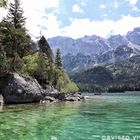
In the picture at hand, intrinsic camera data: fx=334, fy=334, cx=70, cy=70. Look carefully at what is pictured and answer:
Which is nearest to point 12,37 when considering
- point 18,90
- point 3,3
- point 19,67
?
point 19,67

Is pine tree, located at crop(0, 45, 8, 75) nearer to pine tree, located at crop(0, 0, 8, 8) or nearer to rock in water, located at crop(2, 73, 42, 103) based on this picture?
rock in water, located at crop(2, 73, 42, 103)

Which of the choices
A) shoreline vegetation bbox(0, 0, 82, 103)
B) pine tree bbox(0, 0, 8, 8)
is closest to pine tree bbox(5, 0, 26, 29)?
shoreline vegetation bbox(0, 0, 82, 103)

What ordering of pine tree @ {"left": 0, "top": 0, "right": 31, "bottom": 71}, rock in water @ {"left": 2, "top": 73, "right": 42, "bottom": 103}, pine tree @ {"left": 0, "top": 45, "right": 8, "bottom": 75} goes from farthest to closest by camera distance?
pine tree @ {"left": 0, "top": 0, "right": 31, "bottom": 71} → rock in water @ {"left": 2, "top": 73, "right": 42, "bottom": 103} → pine tree @ {"left": 0, "top": 45, "right": 8, "bottom": 75}

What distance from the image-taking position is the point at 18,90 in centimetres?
7412

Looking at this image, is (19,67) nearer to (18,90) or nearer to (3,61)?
(18,90)

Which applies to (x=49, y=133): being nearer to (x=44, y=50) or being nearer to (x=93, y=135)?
(x=93, y=135)

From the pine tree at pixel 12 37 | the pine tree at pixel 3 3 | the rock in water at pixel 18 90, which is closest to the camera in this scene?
the pine tree at pixel 3 3

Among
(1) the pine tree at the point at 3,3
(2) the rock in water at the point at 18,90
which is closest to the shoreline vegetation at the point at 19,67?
(2) the rock in water at the point at 18,90

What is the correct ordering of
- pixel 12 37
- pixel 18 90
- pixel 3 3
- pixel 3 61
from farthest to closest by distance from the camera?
pixel 12 37, pixel 18 90, pixel 3 61, pixel 3 3

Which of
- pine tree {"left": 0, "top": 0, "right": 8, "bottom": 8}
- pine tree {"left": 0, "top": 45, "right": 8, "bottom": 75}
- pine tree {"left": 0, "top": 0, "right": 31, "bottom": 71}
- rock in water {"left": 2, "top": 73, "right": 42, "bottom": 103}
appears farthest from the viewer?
pine tree {"left": 0, "top": 0, "right": 31, "bottom": 71}

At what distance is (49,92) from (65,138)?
250 feet

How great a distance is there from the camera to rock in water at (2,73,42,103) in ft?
240

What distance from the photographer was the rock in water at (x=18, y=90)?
73250 millimetres

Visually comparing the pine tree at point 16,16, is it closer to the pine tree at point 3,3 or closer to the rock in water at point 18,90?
the rock in water at point 18,90
